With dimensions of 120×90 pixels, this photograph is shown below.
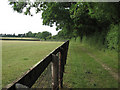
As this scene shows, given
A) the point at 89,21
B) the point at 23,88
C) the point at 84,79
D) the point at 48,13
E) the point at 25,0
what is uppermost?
the point at 25,0

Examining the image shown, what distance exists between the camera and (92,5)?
39.1ft

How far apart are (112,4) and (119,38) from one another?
2977mm

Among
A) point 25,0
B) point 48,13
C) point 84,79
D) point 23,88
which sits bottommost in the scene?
point 84,79

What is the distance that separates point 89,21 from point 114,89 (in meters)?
16.6

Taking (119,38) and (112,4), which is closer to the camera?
(112,4)

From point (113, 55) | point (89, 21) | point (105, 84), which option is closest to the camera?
point (105, 84)

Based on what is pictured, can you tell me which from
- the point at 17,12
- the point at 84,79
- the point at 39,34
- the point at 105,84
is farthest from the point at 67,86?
the point at 39,34

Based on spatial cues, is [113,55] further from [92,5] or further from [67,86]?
[67,86]

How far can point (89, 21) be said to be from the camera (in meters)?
19.9

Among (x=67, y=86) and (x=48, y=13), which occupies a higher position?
(x=48, y=13)

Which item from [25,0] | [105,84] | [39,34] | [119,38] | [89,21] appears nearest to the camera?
[105,84]

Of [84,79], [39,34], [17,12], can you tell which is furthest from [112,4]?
[39,34]

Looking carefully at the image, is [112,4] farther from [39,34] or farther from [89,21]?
[39,34]

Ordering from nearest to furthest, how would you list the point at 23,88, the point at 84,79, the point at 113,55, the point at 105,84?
the point at 23,88
the point at 105,84
the point at 84,79
the point at 113,55
